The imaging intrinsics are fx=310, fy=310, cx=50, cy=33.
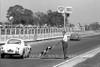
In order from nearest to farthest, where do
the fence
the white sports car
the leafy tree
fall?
the white sports car → the fence → the leafy tree

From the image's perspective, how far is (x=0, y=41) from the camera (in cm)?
4009

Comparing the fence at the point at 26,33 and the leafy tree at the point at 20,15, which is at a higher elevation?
the leafy tree at the point at 20,15

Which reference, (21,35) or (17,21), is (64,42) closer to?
(21,35)

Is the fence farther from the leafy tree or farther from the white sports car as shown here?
the leafy tree

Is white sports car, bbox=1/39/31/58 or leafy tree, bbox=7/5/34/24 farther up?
leafy tree, bbox=7/5/34/24

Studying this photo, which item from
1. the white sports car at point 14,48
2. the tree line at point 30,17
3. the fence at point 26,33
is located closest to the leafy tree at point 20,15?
the tree line at point 30,17

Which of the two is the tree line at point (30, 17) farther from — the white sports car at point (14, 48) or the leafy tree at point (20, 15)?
the white sports car at point (14, 48)

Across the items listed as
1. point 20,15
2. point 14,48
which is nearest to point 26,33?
point 14,48

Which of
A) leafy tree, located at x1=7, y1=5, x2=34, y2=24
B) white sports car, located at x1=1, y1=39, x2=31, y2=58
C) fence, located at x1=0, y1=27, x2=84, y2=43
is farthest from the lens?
leafy tree, located at x1=7, y1=5, x2=34, y2=24

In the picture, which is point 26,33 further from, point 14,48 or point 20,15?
point 20,15

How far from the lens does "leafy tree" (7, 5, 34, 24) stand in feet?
386

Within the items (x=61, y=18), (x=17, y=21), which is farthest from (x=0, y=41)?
(x=61, y=18)

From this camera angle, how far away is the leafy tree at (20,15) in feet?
386

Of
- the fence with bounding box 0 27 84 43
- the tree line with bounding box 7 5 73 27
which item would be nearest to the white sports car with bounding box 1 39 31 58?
the fence with bounding box 0 27 84 43
